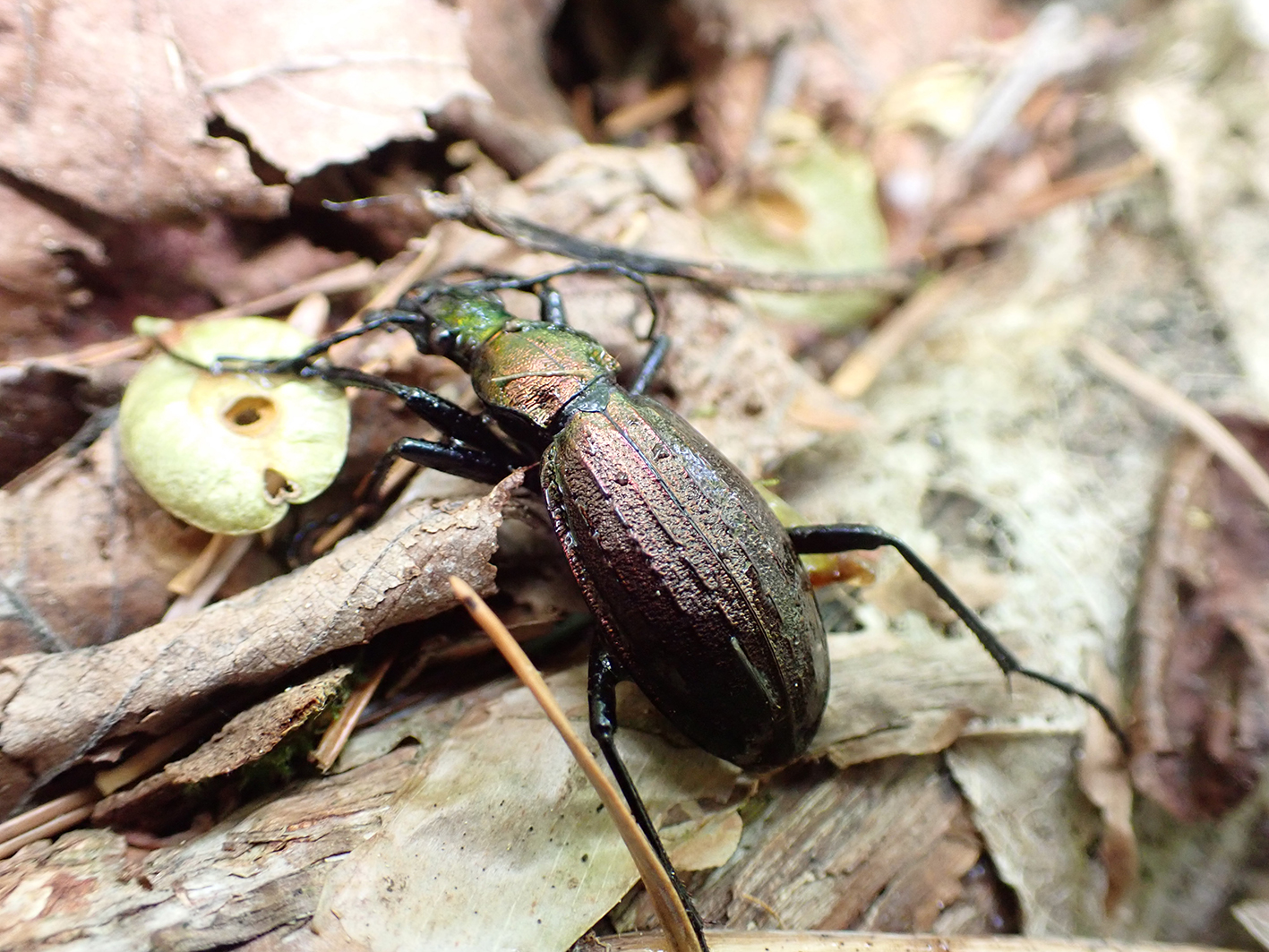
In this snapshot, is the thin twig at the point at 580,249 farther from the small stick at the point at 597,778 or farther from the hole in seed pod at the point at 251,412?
the small stick at the point at 597,778

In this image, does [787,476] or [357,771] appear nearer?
[357,771]

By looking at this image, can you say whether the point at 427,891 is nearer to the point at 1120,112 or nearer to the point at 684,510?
the point at 684,510

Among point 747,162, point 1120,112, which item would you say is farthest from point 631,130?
point 1120,112

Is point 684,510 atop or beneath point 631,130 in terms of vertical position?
beneath

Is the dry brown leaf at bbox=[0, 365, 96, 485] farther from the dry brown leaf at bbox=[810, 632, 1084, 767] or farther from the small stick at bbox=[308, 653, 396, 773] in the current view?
the dry brown leaf at bbox=[810, 632, 1084, 767]

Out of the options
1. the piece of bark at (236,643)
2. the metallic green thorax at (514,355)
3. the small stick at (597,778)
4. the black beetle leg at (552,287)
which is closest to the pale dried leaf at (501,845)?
the small stick at (597,778)

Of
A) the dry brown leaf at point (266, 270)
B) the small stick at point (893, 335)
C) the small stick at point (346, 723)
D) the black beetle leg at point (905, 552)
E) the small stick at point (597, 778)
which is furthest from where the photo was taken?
the small stick at point (893, 335)

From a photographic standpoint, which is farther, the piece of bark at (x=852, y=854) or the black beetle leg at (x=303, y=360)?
the black beetle leg at (x=303, y=360)
